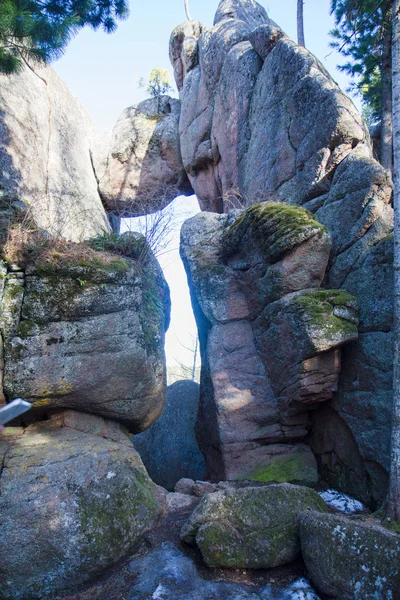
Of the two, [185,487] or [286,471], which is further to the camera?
[286,471]

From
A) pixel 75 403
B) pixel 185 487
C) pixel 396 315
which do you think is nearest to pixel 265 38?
pixel 396 315

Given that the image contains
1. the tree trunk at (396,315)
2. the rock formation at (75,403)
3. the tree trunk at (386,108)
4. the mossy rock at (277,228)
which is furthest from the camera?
the tree trunk at (386,108)

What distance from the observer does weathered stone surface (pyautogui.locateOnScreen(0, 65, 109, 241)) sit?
9141 millimetres

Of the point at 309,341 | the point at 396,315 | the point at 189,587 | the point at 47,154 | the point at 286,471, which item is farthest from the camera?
the point at 47,154

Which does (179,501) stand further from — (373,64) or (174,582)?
(373,64)

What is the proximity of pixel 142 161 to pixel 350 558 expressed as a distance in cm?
1480

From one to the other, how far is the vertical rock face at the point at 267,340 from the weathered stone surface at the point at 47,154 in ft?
9.54

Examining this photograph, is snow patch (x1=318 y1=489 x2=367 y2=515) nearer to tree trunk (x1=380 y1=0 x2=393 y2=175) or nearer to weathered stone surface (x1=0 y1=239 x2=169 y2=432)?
weathered stone surface (x1=0 y1=239 x2=169 y2=432)

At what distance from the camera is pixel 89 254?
22.9 ft

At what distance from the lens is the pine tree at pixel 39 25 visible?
5.62 meters

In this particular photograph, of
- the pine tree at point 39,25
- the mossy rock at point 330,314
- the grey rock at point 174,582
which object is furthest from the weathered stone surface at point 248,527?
the pine tree at point 39,25

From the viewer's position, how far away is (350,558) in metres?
4.25

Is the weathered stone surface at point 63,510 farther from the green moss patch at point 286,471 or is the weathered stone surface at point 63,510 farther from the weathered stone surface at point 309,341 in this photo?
the weathered stone surface at point 309,341

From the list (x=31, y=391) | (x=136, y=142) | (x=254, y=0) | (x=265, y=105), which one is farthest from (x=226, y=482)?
(x=254, y=0)
